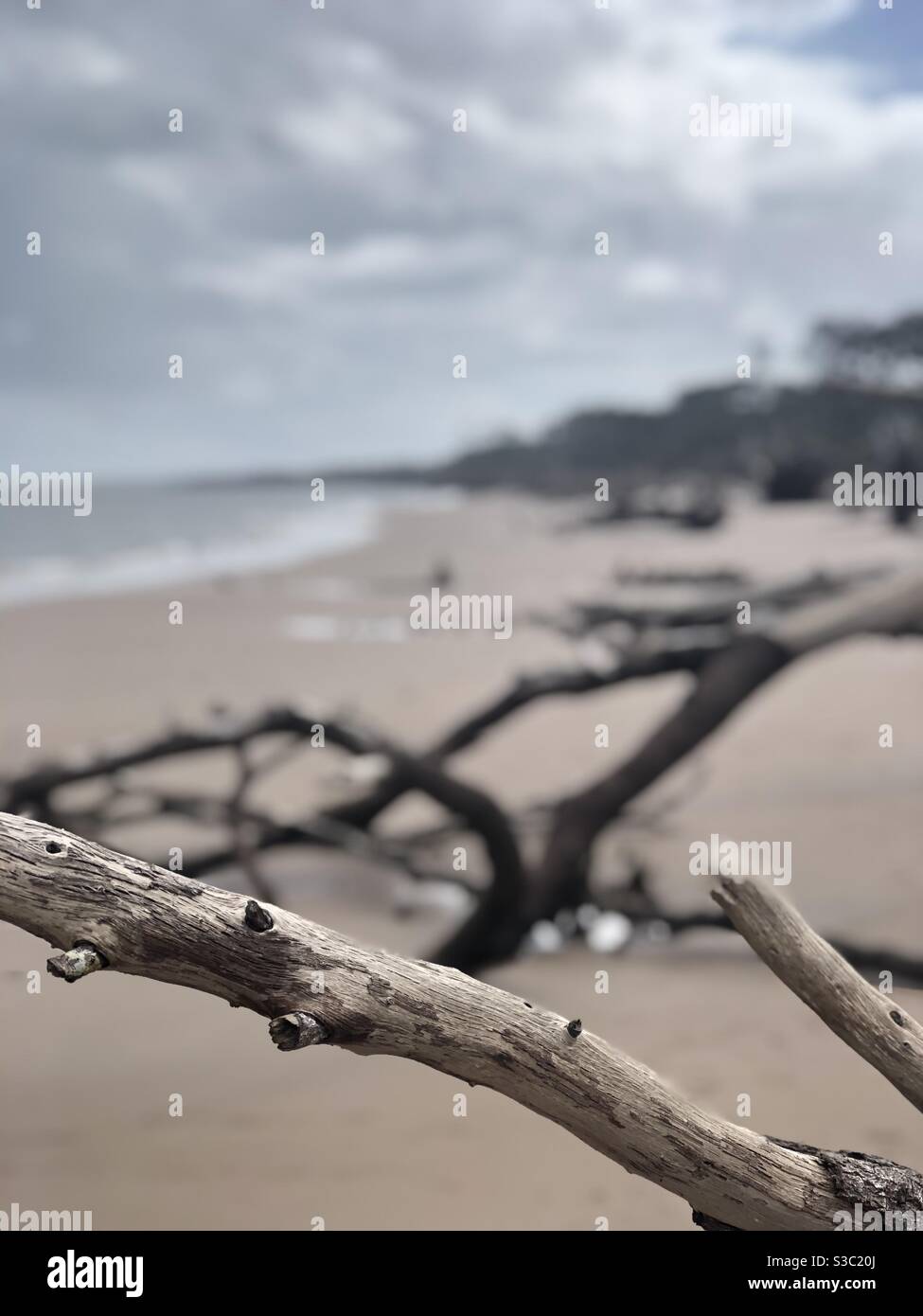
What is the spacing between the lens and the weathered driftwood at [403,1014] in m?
1.51

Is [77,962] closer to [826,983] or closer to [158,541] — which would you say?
[826,983]

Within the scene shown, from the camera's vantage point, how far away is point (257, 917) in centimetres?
156

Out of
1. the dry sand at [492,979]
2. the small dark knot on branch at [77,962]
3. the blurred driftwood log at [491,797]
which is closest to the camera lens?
the small dark knot on branch at [77,962]

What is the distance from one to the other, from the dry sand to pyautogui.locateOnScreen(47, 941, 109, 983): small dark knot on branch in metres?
1.89

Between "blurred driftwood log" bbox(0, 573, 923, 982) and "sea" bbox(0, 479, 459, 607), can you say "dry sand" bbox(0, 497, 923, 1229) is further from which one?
"sea" bbox(0, 479, 459, 607)

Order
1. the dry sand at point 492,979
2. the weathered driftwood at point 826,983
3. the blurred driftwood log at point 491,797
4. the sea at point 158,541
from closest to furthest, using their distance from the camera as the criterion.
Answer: the weathered driftwood at point 826,983 → the dry sand at point 492,979 → the blurred driftwood log at point 491,797 → the sea at point 158,541

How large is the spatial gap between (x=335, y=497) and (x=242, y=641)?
51053 mm

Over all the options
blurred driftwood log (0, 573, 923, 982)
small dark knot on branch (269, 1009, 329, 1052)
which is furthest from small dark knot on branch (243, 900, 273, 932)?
blurred driftwood log (0, 573, 923, 982)

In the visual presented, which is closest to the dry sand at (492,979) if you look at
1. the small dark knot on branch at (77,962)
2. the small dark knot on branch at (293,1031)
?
the small dark knot on branch at (293,1031)

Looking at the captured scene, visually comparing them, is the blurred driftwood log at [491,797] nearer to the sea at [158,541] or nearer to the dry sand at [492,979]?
the dry sand at [492,979]

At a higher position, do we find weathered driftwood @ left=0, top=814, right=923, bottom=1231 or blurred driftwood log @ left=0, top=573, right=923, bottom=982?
blurred driftwood log @ left=0, top=573, right=923, bottom=982

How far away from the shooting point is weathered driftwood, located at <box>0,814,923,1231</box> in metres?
1.51
